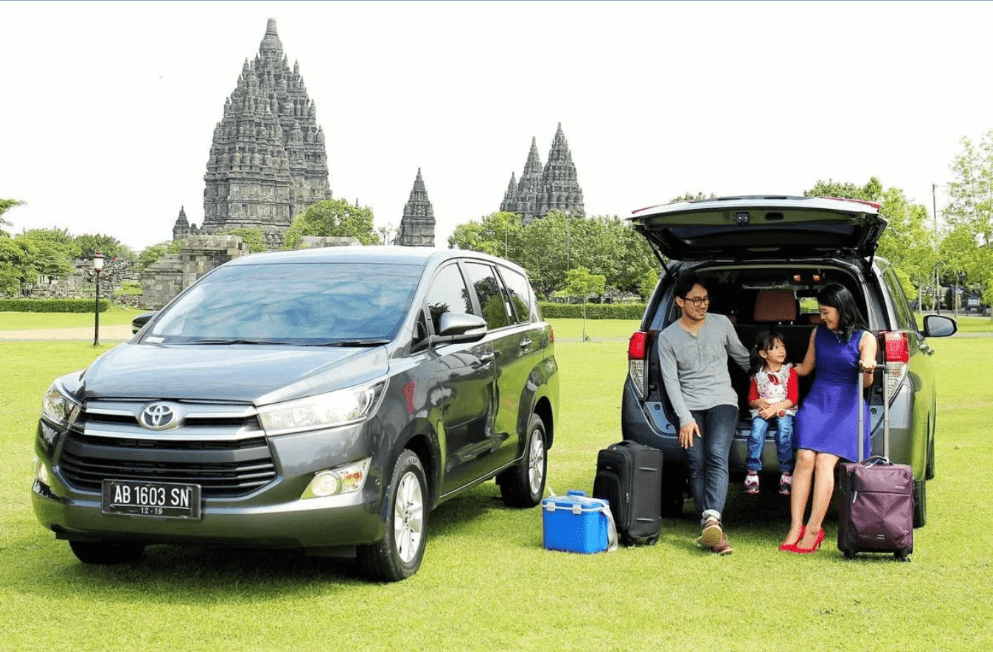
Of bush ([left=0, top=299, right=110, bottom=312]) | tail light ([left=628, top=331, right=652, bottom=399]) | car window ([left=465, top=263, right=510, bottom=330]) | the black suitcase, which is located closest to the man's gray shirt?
tail light ([left=628, top=331, right=652, bottom=399])

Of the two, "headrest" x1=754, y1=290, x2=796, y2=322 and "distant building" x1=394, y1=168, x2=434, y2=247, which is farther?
"distant building" x1=394, y1=168, x2=434, y2=247

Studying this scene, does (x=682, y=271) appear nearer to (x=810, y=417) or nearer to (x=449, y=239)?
(x=810, y=417)

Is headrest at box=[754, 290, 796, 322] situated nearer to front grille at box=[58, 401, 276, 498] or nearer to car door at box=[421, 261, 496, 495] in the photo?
car door at box=[421, 261, 496, 495]

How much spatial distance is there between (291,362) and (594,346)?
29119 mm

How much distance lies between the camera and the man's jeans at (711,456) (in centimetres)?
703

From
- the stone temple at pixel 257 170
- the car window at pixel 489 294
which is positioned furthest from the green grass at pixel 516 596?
the stone temple at pixel 257 170

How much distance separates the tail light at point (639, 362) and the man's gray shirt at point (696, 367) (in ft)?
0.59

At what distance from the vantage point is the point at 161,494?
5.43 m

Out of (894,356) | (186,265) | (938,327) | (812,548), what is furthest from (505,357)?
(186,265)

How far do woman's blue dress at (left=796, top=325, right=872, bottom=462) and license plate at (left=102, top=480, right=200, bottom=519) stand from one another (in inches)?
145

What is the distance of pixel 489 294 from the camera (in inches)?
319

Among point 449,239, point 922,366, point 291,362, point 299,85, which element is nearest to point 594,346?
point 922,366

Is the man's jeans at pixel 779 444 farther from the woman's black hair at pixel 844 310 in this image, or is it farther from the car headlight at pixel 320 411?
the car headlight at pixel 320 411

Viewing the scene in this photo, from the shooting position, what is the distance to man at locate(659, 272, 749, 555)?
23.2 ft
